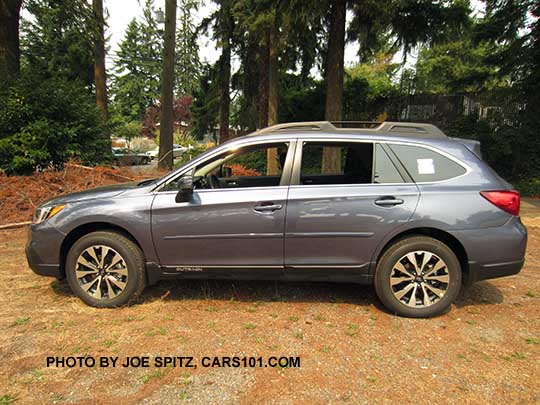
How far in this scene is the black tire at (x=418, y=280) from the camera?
11.1 feet

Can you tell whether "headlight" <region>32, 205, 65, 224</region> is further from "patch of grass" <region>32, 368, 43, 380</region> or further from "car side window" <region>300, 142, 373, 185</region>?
"car side window" <region>300, 142, 373, 185</region>

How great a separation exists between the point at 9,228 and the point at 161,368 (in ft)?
17.7

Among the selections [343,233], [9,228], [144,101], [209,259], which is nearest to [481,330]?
[343,233]

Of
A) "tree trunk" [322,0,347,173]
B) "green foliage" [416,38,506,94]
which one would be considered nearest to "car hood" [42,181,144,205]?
"tree trunk" [322,0,347,173]

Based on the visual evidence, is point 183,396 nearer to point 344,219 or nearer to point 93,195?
point 344,219

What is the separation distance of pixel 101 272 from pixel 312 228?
2.09 metres

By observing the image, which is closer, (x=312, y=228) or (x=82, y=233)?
(x=312, y=228)

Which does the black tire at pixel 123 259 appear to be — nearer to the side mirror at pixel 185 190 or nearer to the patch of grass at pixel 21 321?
the patch of grass at pixel 21 321

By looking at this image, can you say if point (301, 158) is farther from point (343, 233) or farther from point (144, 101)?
point (144, 101)

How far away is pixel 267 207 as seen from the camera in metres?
3.42

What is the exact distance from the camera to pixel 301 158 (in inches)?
141

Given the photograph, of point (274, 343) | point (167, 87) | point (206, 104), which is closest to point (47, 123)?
point (167, 87)

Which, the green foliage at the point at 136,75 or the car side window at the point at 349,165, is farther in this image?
the green foliage at the point at 136,75

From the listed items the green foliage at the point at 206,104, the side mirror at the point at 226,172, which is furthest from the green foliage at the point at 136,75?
the side mirror at the point at 226,172
